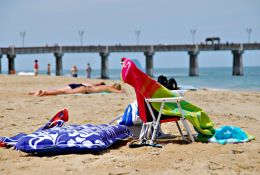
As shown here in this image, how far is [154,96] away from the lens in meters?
5.44

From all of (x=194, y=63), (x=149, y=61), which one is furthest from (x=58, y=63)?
(x=194, y=63)

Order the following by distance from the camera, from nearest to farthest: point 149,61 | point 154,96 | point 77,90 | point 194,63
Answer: point 154,96, point 77,90, point 149,61, point 194,63

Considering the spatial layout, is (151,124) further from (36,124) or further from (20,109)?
(20,109)

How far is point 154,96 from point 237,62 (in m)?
59.6

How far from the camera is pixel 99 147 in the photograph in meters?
5.07

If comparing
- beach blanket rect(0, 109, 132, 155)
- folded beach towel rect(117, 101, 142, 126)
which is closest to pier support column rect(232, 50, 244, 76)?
folded beach towel rect(117, 101, 142, 126)

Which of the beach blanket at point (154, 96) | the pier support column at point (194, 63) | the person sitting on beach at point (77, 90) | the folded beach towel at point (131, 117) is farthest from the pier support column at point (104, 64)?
the beach blanket at point (154, 96)

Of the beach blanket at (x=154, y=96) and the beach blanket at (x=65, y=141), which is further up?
the beach blanket at (x=154, y=96)

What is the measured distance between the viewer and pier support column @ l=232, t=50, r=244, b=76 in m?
62.4

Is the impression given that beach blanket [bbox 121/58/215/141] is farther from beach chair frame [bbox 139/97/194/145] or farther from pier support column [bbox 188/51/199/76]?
pier support column [bbox 188/51/199/76]

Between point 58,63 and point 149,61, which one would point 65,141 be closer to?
point 58,63

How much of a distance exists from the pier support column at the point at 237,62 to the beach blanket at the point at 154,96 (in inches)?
2280

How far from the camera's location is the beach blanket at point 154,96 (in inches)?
210

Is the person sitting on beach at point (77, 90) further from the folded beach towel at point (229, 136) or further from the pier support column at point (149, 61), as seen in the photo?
the pier support column at point (149, 61)
